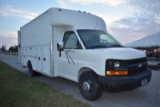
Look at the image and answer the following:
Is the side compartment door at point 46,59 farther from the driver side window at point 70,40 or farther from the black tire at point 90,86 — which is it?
the black tire at point 90,86

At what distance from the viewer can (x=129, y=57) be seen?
488 cm

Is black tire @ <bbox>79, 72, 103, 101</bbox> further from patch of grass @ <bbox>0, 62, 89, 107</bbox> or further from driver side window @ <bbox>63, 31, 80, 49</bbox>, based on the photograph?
driver side window @ <bbox>63, 31, 80, 49</bbox>

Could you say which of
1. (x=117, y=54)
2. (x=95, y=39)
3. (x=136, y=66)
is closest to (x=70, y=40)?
(x=95, y=39)

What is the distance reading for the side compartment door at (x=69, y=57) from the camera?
6102mm

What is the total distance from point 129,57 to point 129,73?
44 cm

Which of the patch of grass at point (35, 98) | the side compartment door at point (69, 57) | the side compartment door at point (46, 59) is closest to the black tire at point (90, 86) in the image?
the patch of grass at point (35, 98)

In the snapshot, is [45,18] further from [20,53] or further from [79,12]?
[20,53]

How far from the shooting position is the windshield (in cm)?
580

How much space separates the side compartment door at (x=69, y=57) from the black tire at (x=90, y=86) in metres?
0.59

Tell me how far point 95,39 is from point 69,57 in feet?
3.72

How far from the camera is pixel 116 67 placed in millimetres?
4789

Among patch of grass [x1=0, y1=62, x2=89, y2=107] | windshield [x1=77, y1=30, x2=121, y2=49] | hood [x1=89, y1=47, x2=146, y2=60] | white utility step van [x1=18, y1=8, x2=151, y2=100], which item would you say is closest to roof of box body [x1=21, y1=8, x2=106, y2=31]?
white utility step van [x1=18, y1=8, x2=151, y2=100]

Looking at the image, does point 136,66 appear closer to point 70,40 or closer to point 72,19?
point 70,40

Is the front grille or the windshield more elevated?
the windshield
